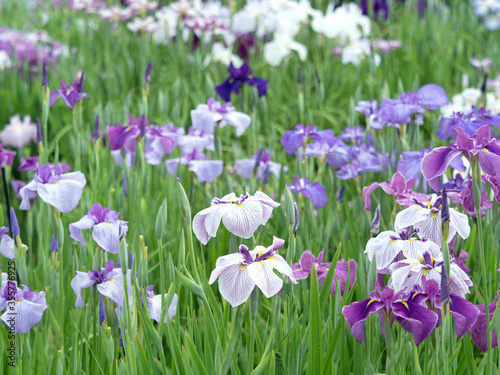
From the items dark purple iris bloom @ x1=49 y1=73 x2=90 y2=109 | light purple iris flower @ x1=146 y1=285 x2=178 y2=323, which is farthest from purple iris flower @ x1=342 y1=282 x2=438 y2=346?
dark purple iris bloom @ x1=49 y1=73 x2=90 y2=109

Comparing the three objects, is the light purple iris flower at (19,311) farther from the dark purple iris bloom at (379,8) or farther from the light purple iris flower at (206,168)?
the dark purple iris bloom at (379,8)

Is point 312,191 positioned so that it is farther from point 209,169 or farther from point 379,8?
point 379,8

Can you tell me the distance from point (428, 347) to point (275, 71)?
10.9ft

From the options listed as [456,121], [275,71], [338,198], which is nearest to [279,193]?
[338,198]

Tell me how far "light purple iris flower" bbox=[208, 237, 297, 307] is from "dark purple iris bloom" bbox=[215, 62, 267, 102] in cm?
171

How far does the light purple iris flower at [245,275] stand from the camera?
1055 millimetres

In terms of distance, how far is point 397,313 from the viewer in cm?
107

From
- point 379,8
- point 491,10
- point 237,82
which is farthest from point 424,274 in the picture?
point 379,8

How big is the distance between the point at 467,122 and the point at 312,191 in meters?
0.61

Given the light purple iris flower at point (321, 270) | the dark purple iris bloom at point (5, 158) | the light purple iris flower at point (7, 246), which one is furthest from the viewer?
the dark purple iris bloom at point (5, 158)

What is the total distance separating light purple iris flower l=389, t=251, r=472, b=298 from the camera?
1.11m

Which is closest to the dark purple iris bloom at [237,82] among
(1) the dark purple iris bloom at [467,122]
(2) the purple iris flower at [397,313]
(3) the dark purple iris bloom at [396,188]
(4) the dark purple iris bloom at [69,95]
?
(4) the dark purple iris bloom at [69,95]

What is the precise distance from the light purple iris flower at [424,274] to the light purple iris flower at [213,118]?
50.1 inches

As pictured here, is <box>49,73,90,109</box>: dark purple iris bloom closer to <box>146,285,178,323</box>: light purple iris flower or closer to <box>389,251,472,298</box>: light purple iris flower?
<box>146,285,178,323</box>: light purple iris flower
